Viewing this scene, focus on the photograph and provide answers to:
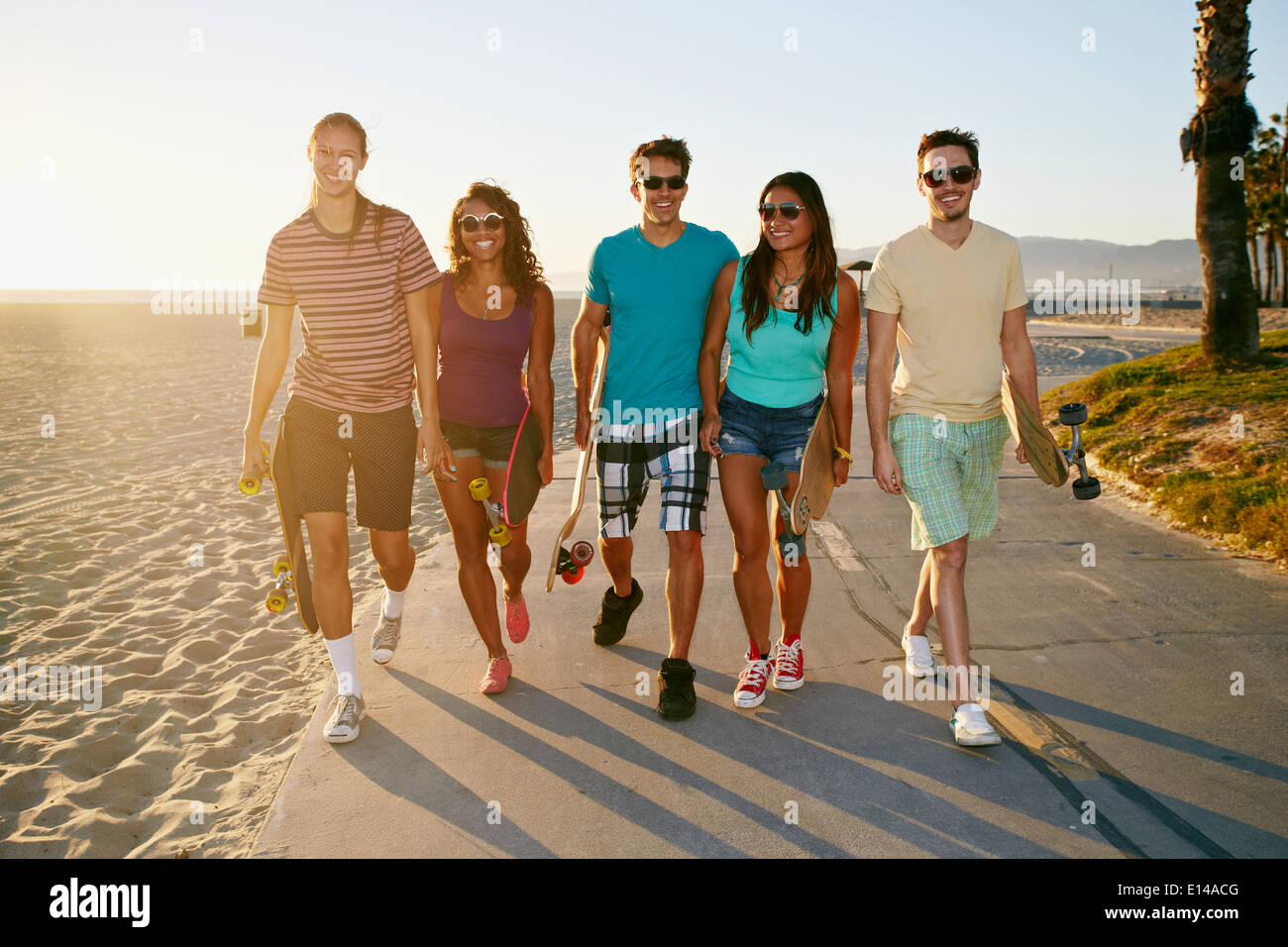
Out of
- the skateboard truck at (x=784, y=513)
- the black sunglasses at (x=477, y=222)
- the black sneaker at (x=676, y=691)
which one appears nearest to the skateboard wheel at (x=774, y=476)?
the skateboard truck at (x=784, y=513)

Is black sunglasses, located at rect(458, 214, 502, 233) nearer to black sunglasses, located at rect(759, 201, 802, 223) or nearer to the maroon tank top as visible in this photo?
the maroon tank top

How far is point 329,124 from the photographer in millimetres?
3873

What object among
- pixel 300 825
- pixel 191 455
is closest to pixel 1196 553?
pixel 300 825

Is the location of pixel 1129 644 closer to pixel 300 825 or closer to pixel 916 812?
pixel 916 812

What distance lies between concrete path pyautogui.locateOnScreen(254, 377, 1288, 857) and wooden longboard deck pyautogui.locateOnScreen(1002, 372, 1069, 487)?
3.24 feet

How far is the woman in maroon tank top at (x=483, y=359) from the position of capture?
4.23 metres

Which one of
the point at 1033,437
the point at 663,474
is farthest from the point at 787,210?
the point at 1033,437

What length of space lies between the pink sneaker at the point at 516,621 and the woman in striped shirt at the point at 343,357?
0.87 metres

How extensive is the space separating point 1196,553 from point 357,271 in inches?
212

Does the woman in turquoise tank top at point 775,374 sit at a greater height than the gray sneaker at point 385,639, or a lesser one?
greater

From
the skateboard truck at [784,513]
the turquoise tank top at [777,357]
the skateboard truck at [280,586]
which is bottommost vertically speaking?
the skateboard truck at [280,586]

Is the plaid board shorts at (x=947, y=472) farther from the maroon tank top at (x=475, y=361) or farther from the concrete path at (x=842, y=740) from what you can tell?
the maroon tank top at (x=475, y=361)

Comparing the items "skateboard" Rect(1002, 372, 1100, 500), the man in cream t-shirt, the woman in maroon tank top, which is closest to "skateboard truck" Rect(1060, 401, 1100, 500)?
"skateboard" Rect(1002, 372, 1100, 500)
